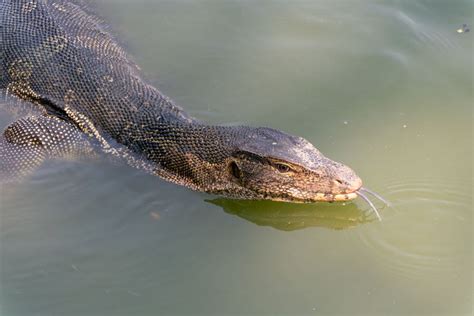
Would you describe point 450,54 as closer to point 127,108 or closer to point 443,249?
point 443,249

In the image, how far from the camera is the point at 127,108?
6438 millimetres

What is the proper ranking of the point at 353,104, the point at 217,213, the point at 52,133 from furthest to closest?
the point at 353,104 → the point at 52,133 → the point at 217,213

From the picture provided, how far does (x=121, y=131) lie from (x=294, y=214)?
2033 mm

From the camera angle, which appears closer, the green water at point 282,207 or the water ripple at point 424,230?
the green water at point 282,207

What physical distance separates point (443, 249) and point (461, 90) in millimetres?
2670

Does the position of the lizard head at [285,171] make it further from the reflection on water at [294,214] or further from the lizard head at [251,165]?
the reflection on water at [294,214]

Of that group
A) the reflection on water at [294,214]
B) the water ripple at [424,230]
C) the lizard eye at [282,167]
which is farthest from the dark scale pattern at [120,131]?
the water ripple at [424,230]

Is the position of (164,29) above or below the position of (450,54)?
below

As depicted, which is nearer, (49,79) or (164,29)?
(49,79)

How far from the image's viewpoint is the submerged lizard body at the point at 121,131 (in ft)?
18.9

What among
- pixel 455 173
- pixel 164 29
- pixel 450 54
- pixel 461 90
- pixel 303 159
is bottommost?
pixel 303 159

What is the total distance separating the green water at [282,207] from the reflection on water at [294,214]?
1 centimetres

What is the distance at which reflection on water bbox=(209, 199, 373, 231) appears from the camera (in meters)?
5.97

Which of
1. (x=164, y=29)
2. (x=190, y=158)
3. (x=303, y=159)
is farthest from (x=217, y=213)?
(x=164, y=29)
